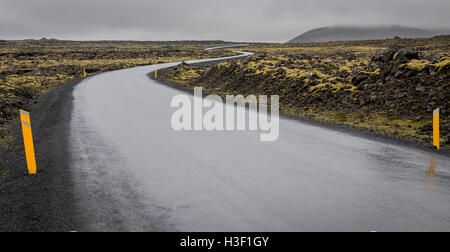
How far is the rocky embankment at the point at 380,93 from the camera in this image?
1001 cm

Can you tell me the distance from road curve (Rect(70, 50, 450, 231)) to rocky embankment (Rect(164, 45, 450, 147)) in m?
2.55

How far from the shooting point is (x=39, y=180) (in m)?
5.43

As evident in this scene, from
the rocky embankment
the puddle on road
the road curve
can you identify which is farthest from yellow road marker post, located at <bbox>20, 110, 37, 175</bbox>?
the rocky embankment

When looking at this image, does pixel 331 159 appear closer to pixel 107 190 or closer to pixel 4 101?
pixel 107 190

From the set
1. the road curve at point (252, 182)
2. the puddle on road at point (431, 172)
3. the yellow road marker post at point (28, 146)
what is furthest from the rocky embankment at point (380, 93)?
the yellow road marker post at point (28, 146)

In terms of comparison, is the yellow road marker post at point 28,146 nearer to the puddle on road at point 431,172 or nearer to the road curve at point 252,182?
the road curve at point 252,182

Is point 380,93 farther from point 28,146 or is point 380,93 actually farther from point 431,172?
point 28,146

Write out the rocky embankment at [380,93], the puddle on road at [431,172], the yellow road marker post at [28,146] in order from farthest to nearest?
the rocky embankment at [380,93] → the yellow road marker post at [28,146] → the puddle on road at [431,172]

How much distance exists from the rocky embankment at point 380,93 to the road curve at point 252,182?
2.55m

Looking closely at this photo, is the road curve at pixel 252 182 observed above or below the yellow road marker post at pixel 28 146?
below

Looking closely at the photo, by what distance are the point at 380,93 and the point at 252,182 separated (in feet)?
31.4

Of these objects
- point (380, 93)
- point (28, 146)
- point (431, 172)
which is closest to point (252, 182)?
point (431, 172)

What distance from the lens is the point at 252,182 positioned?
5254 mm
